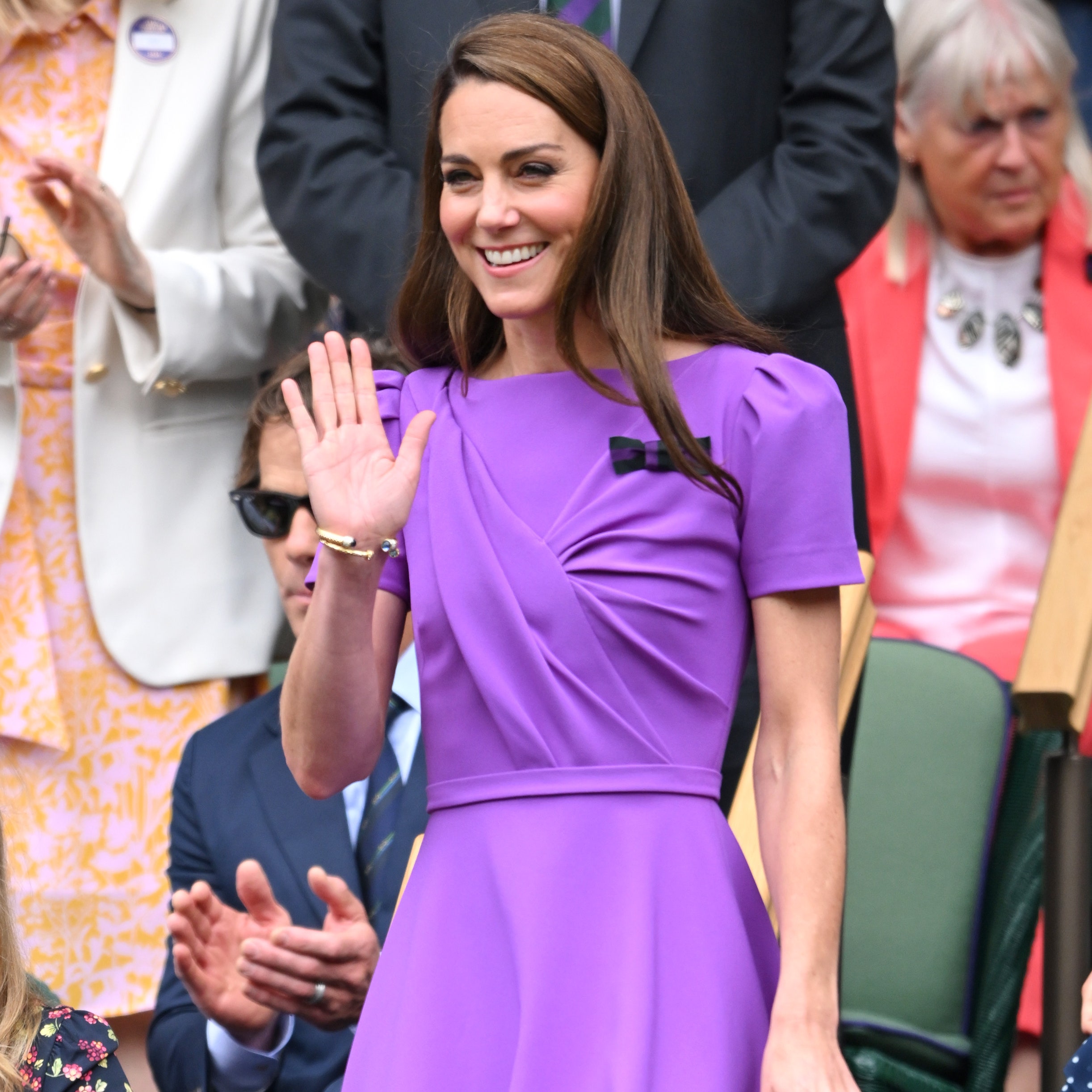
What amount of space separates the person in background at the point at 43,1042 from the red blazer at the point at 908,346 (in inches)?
77.8

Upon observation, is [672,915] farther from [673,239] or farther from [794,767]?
[673,239]

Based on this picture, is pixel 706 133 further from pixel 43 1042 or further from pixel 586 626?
pixel 43 1042

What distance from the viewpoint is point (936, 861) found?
11.2 ft

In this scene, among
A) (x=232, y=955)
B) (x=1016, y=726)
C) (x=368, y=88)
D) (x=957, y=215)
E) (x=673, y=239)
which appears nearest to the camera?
(x=673, y=239)

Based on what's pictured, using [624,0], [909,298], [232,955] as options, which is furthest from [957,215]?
[232,955]

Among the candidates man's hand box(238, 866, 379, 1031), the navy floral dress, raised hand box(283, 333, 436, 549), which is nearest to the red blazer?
man's hand box(238, 866, 379, 1031)

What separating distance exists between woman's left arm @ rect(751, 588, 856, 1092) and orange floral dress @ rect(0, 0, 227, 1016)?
1.62 metres

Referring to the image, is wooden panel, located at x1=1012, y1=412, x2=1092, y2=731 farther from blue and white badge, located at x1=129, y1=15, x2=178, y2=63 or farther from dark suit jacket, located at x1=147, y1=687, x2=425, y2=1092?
blue and white badge, located at x1=129, y1=15, x2=178, y2=63

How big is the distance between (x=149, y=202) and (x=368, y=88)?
1.59ft

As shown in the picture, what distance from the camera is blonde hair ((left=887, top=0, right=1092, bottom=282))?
3.97 meters

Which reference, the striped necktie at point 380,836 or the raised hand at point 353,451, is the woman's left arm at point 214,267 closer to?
the striped necktie at point 380,836

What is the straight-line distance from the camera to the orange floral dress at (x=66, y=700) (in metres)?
3.30

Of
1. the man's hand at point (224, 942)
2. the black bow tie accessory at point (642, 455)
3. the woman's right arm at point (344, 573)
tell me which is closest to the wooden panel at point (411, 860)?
the man's hand at point (224, 942)

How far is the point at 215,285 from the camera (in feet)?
11.1
